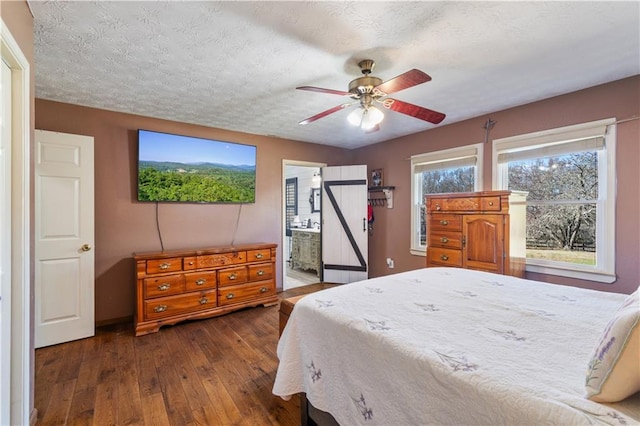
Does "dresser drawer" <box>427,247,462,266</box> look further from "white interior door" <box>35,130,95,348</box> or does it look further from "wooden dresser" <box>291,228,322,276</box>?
"white interior door" <box>35,130,95,348</box>

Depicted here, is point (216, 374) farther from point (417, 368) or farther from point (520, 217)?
point (520, 217)

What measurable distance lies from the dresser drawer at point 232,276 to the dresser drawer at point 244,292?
0.06 meters

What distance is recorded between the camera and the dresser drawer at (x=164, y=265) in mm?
2974

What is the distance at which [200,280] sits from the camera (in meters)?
3.26

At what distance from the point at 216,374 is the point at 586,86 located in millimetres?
4043

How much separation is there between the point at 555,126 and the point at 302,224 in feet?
15.7

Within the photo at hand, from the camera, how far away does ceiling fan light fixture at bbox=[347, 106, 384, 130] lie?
7.23ft

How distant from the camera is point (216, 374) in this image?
7.23 feet

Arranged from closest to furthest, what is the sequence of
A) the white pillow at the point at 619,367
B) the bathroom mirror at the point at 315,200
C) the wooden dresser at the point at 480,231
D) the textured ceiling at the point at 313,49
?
the white pillow at the point at 619,367, the textured ceiling at the point at 313,49, the wooden dresser at the point at 480,231, the bathroom mirror at the point at 315,200

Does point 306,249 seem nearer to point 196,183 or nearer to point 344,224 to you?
point 344,224

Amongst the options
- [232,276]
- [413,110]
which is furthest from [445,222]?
[232,276]

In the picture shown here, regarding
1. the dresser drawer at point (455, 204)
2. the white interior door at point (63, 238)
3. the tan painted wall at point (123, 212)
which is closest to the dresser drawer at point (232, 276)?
the tan painted wall at point (123, 212)

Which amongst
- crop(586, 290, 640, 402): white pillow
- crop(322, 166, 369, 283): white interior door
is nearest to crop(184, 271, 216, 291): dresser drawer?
crop(322, 166, 369, 283): white interior door

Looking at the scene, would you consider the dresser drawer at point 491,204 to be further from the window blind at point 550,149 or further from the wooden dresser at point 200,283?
the wooden dresser at point 200,283
